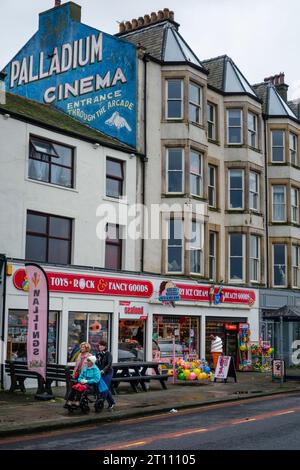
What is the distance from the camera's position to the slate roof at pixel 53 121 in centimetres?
2223

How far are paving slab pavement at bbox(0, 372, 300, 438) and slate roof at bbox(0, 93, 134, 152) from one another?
9.10 m

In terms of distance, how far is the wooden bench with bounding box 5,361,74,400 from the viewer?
17312mm

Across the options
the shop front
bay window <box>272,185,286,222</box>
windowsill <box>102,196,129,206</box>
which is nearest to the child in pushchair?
the shop front

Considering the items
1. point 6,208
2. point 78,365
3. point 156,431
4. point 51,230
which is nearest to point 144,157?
point 51,230

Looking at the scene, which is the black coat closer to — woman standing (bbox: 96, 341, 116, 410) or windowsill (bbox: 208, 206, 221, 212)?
woman standing (bbox: 96, 341, 116, 410)

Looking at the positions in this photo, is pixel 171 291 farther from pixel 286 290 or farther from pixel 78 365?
pixel 286 290

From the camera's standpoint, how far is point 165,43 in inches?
1159

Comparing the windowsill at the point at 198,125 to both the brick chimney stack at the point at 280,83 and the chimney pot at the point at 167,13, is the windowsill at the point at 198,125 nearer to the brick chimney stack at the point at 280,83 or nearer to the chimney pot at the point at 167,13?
the chimney pot at the point at 167,13

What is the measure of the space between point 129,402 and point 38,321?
343 cm

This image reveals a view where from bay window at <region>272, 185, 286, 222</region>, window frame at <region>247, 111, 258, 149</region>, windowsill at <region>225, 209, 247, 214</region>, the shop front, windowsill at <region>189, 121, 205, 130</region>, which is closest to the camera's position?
the shop front

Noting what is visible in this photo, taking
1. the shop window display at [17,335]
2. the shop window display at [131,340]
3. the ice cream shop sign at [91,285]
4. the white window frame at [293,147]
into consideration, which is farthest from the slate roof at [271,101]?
the shop window display at [17,335]

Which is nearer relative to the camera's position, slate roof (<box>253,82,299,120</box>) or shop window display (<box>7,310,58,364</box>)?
shop window display (<box>7,310,58,364</box>)

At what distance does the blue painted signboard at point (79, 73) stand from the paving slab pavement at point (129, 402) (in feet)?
35.8

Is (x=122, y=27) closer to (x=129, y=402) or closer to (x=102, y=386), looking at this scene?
(x=129, y=402)
